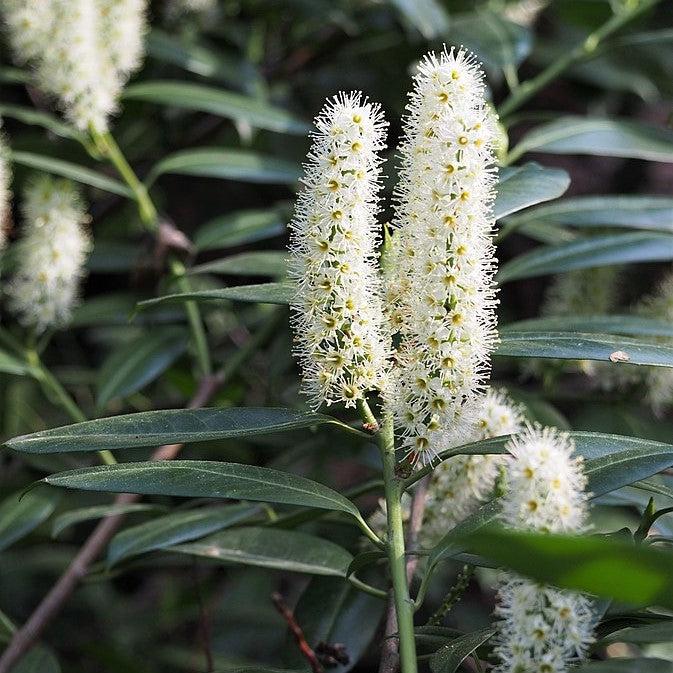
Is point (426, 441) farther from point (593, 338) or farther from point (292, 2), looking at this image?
point (292, 2)

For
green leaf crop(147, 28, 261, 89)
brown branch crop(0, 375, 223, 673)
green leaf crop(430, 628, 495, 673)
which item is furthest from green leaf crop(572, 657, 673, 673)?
green leaf crop(147, 28, 261, 89)

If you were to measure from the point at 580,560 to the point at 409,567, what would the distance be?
546 mm

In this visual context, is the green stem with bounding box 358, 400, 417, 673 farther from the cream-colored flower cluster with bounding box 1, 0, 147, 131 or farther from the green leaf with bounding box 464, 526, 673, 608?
the cream-colored flower cluster with bounding box 1, 0, 147, 131

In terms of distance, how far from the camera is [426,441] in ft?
3.05

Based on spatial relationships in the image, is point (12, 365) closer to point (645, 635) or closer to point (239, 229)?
point (239, 229)

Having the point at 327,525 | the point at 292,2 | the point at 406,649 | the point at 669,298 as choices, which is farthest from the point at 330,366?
the point at 292,2

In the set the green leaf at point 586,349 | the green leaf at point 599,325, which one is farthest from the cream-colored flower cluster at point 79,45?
the green leaf at point 586,349

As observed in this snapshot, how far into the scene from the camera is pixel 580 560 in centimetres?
60

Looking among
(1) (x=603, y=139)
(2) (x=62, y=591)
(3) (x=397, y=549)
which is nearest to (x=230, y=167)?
(1) (x=603, y=139)

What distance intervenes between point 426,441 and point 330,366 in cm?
11

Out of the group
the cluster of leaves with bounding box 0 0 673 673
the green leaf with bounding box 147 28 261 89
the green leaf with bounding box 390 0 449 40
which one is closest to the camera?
the cluster of leaves with bounding box 0 0 673 673

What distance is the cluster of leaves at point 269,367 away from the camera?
93 centimetres

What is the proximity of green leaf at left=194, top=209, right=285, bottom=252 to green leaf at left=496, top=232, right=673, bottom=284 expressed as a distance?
46cm

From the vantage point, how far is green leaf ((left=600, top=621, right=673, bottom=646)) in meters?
0.77
